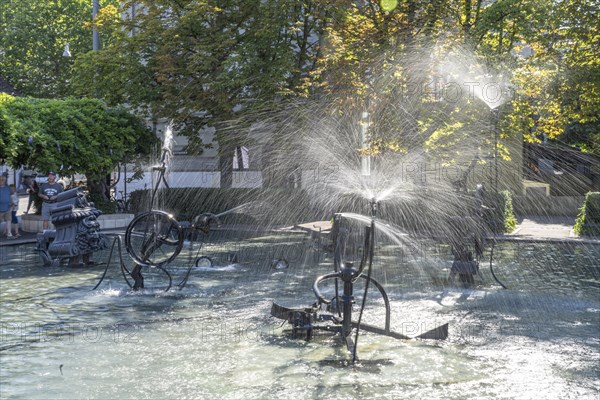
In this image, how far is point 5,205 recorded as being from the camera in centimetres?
2330

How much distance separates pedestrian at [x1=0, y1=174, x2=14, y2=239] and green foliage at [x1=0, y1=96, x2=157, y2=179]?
74cm

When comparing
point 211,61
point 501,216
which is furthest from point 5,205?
point 501,216

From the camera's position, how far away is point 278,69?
2791cm

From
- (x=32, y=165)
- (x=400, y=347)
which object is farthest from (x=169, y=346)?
(x=32, y=165)

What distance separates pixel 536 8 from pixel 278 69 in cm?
935

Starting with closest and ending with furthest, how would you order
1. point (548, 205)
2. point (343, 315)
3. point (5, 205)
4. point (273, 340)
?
point (343, 315), point (273, 340), point (5, 205), point (548, 205)

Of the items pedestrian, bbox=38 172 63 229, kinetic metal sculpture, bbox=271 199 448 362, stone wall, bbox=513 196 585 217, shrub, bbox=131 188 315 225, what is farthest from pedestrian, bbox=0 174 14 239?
stone wall, bbox=513 196 585 217

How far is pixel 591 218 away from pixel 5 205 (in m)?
16.5

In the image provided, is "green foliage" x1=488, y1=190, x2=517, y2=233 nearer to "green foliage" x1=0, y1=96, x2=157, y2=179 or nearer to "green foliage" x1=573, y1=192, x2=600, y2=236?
"green foliage" x1=573, y1=192, x2=600, y2=236

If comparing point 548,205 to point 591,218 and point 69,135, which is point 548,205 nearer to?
point 591,218

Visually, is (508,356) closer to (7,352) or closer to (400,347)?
(400,347)

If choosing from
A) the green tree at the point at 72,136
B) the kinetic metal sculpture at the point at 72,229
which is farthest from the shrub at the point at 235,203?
the kinetic metal sculpture at the point at 72,229

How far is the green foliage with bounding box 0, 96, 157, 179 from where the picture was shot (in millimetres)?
23875

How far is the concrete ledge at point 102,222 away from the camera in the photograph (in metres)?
25.9
